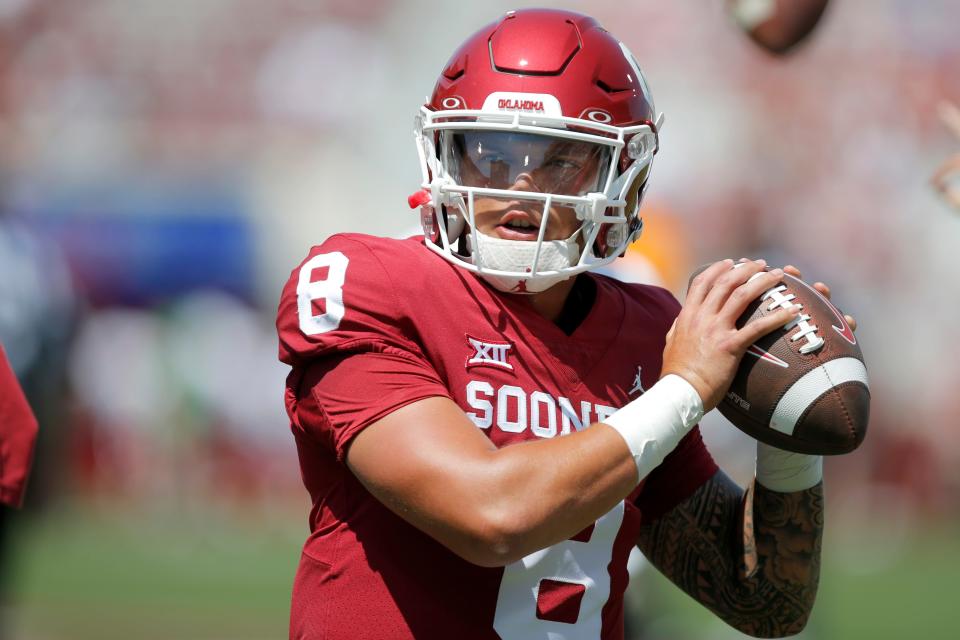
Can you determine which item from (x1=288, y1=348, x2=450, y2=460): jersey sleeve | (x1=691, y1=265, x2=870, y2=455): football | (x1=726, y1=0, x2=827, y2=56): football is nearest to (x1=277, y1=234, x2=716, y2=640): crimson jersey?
(x1=288, y1=348, x2=450, y2=460): jersey sleeve

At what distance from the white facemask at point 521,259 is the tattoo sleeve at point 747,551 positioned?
19.8 inches

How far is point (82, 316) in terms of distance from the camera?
5.67 m

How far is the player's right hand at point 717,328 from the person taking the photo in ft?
5.36

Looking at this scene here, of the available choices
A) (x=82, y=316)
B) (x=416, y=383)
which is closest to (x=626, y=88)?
(x=416, y=383)

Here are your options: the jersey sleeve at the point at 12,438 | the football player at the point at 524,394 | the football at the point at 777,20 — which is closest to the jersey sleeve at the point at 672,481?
the football player at the point at 524,394

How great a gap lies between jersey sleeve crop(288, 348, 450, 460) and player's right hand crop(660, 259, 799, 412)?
349 mm

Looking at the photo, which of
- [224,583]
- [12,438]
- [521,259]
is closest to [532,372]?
[521,259]

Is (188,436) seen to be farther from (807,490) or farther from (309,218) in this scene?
(807,490)

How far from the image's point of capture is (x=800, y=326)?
171 centimetres

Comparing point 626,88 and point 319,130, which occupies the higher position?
point 626,88

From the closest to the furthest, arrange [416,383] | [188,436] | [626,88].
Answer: [416,383] → [626,88] → [188,436]

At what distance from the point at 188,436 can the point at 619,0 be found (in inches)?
120

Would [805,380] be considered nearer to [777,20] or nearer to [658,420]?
[658,420]

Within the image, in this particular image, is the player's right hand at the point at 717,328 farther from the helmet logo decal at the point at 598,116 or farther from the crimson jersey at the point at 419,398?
the helmet logo decal at the point at 598,116
